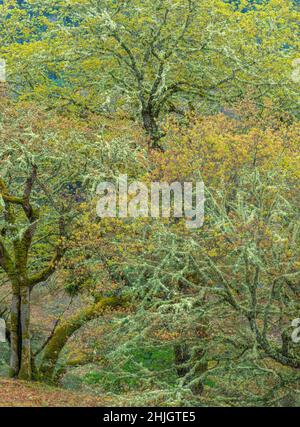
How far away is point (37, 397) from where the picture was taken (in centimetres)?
1658

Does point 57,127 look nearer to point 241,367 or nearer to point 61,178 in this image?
point 61,178

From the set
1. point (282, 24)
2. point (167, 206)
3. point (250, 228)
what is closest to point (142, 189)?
point (167, 206)

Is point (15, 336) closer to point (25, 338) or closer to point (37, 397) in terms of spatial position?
point (25, 338)

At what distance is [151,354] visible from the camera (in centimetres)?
2886

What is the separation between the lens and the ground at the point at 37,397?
15965 mm

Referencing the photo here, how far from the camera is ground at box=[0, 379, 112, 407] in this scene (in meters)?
16.0

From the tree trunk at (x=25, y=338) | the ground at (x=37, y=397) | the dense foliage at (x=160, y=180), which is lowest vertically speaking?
the ground at (x=37, y=397)

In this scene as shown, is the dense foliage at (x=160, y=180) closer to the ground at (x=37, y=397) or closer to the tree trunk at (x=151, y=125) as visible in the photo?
the tree trunk at (x=151, y=125)

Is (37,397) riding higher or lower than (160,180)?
lower

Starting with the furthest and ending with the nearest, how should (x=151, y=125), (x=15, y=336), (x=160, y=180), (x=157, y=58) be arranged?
1. (x=157, y=58)
2. (x=151, y=125)
3. (x=15, y=336)
4. (x=160, y=180)

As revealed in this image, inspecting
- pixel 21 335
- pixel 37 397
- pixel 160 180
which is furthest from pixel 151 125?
pixel 37 397

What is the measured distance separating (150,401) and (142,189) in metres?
4.90

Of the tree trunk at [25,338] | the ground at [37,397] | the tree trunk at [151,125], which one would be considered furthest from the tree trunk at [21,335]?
the tree trunk at [151,125]
